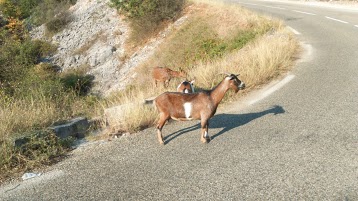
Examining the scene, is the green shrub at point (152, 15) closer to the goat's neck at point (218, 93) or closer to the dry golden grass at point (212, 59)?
the dry golden grass at point (212, 59)

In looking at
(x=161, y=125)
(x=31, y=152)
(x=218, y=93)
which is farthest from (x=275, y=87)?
(x=31, y=152)

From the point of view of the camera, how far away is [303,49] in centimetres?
1205

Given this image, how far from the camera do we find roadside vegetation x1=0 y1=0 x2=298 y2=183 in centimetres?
522

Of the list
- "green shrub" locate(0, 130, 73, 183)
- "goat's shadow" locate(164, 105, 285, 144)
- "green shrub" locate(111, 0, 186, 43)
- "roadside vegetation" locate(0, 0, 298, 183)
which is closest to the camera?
"green shrub" locate(0, 130, 73, 183)

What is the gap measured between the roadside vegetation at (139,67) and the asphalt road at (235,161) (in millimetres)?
544

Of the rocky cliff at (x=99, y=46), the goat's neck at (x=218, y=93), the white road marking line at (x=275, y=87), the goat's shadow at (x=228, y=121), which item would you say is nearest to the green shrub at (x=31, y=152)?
the goat's shadow at (x=228, y=121)

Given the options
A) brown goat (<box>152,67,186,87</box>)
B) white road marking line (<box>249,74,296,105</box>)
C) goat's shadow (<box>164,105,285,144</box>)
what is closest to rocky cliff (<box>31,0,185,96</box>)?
brown goat (<box>152,67,186,87</box>)

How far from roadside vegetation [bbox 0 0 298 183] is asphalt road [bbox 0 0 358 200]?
54 cm

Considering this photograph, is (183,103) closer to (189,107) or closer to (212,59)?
(189,107)

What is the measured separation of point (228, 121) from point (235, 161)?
5.16 feet

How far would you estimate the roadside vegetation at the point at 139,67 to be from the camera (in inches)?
206

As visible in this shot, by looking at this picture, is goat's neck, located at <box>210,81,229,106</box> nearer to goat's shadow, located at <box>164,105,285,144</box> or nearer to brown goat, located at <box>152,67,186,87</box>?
goat's shadow, located at <box>164,105,285,144</box>

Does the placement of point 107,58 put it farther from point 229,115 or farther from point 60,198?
point 60,198

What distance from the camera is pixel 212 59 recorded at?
12.8 metres
